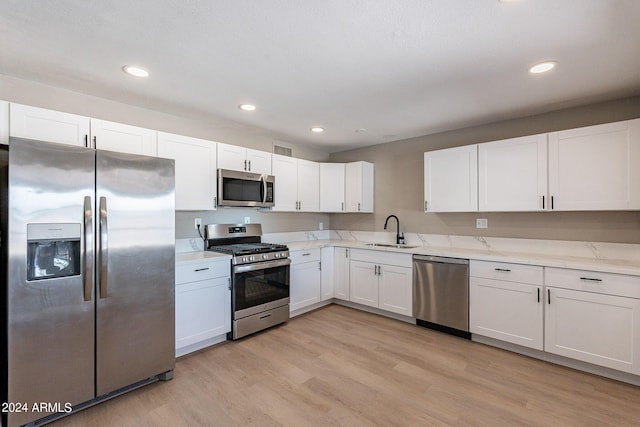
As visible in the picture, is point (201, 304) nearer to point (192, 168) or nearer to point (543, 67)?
point (192, 168)

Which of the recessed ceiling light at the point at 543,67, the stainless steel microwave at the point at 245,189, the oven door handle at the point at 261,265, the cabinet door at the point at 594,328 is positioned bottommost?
the cabinet door at the point at 594,328

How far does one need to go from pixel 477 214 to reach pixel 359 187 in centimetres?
165

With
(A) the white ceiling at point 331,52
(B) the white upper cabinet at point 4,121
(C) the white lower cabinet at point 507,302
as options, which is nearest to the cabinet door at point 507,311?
(C) the white lower cabinet at point 507,302

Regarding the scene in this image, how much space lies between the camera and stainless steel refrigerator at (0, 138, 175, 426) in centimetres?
181

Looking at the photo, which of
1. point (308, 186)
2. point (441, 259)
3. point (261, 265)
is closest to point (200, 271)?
point (261, 265)

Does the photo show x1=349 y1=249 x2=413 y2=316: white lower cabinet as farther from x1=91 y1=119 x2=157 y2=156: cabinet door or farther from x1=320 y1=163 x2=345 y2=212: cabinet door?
x1=91 y1=119 x2=157 y2=156: cabinet door

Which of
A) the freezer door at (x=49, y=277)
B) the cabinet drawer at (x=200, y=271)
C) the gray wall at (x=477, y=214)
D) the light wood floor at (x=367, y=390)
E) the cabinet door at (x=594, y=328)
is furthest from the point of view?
the gray wall at (x=477, y=214)

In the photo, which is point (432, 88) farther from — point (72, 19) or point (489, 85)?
point (72, 19)

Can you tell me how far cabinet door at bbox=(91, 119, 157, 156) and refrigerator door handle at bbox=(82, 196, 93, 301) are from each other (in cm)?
74

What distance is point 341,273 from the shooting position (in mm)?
4375

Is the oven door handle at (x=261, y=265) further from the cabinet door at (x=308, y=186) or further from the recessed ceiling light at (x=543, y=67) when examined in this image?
the recessed ceiling light at (x=543, y=67)

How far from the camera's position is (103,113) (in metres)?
2.84

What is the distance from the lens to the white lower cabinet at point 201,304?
2770 millimetres

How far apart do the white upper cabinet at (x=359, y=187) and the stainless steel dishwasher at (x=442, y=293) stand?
4.29 ft
